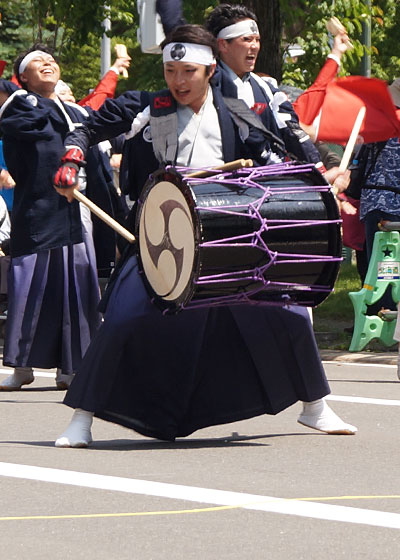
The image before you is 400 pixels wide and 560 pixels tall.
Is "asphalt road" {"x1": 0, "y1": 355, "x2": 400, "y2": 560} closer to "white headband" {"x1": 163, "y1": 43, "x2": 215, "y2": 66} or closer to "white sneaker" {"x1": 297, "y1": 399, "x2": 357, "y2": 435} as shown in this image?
"white sneaker" {"x1": 297, "y1": 399, "x2": 357, "y2": 435}

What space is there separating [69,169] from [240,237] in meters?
0.98

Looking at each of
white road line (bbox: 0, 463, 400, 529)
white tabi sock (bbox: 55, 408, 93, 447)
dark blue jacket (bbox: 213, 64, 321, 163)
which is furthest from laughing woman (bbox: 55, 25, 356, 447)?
white road line (bbox: 0, 463, 400, 529)

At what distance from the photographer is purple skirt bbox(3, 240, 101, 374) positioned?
33.2 feet

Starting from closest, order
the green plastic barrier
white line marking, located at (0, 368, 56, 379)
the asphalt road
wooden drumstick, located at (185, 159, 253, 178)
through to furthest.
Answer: the asphalt road → wooden drumstick, located at (185, 159, 253, 178) → white line marking, located at (0, 368, 56, 379) → the green plastic barrier

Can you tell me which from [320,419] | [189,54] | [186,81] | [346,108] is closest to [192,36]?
[189,54]

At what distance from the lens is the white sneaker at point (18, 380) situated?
1026cm

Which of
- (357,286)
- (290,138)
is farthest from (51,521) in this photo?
(357,286)

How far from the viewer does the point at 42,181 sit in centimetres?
1016

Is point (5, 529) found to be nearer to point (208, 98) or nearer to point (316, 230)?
point (316, 230)

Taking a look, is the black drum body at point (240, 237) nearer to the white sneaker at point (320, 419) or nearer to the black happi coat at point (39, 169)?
the white sneaker at point (320, 419)

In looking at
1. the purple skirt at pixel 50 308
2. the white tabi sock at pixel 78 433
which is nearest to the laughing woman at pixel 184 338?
the white tabi sock at pixel 78 433

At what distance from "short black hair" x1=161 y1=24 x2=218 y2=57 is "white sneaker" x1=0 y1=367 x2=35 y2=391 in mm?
3240

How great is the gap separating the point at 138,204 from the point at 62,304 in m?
2.83

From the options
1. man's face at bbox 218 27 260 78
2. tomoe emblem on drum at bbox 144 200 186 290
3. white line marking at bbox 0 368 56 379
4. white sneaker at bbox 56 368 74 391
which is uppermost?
man's face at bbox 218 27 260 78
